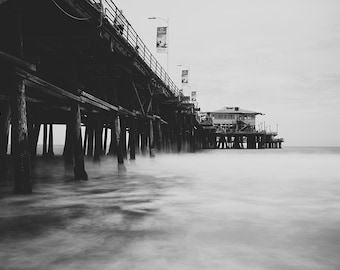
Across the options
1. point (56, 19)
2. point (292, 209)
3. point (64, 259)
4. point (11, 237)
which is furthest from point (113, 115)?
point (64, 259)

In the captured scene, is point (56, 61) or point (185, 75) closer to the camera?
point (56, 61)

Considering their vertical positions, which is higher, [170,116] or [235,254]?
[170,116]

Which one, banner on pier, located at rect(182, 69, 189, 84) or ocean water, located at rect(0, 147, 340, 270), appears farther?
banner on pier, located at rect(182, 69, 189, 84)

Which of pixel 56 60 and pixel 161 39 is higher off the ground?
pixel 161 39

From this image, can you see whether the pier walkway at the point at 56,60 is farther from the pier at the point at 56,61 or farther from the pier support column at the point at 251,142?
the pier support column at the point at 251,142

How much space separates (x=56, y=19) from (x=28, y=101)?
361cm

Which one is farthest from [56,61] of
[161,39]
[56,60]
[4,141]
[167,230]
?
[161,39]

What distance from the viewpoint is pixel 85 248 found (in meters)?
4.17

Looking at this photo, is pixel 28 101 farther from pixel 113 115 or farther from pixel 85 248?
pixel 85 248

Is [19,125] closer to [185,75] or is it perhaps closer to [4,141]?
[4,141]

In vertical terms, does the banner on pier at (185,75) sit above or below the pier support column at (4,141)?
above

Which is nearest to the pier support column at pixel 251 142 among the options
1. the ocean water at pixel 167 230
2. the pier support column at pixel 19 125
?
the ocean water at pixel 167 230

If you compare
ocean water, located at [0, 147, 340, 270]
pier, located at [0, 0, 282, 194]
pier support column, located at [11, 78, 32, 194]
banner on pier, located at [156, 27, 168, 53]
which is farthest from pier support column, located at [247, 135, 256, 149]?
pier support column, located at [11, 78, 32, 194]

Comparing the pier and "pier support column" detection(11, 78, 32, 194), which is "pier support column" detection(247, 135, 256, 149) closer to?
the pier
